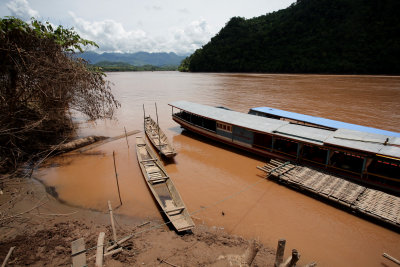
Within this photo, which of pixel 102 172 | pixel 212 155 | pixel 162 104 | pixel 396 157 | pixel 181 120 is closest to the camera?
pixel 396 157

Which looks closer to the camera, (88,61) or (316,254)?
(316,254)

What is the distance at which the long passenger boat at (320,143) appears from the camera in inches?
338

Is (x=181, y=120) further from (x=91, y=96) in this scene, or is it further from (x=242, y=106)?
(x=242, y=106)

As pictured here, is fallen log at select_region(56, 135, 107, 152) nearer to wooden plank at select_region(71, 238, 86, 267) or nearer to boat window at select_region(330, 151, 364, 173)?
wooden plank at select_region(71, 238, 86, 267)

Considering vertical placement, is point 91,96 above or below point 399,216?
above

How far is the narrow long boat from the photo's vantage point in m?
7.11

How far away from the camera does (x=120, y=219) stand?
8.14 meters

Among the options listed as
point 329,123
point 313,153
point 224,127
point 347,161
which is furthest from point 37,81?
point 329,123

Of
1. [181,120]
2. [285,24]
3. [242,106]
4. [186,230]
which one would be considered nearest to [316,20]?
[285,24]

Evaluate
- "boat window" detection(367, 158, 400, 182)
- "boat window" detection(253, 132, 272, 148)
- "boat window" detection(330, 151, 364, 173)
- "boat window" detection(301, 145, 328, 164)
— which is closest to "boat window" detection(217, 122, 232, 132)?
"boat window" detection(253, 132, 272, 148)

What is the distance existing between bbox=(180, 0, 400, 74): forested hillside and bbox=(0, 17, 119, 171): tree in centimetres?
6114

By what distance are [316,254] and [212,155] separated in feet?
26.5

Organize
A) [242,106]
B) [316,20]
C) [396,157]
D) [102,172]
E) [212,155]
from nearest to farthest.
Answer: [396,157] → [102,172] → [212,155] → [242,106] → [316,20]

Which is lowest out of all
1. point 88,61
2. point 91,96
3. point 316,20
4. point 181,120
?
point 181,120
